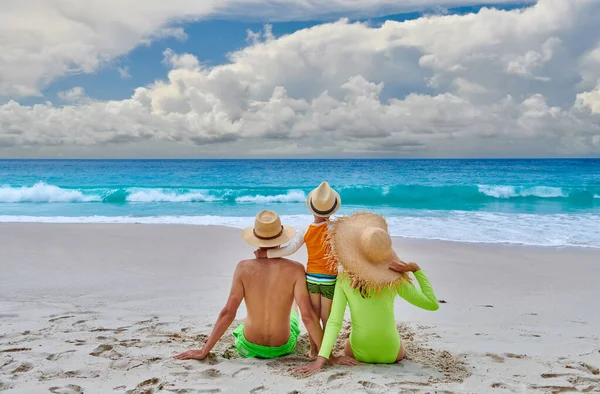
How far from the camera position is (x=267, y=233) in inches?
145

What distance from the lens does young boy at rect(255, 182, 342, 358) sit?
3803mm

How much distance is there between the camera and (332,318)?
3.52 meters

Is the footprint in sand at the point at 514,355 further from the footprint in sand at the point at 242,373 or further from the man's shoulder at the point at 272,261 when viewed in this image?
the footprint in sand at the point at 242,373

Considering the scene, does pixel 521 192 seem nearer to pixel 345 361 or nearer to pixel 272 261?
pixel 345 361

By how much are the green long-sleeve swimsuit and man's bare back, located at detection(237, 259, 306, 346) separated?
0.37 m

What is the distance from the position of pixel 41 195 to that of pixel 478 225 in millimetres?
19663

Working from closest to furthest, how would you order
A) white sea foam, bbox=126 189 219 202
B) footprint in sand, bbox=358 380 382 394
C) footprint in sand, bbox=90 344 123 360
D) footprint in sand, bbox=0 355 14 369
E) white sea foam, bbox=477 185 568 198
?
1. footprint in sand, bbox=358 380 382 394
2. footprint in sand, bbox=0 355 14 369
3. footprint in sand, bbox=90 344 123 360
4. white sea foam, bbox=126 189 219 202
5. white sea foam, bbox=477 185 568 198

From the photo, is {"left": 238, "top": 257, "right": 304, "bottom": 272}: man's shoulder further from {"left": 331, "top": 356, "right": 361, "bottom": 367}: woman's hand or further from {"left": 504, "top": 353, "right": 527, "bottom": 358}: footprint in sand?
{"left": 504, "top": 353, "right": 527, "bottom": 358}: footprint in sand

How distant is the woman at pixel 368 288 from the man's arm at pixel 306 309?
236mm

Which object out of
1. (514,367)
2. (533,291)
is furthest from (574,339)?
(533,291)

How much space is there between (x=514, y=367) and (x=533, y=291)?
9.63ft

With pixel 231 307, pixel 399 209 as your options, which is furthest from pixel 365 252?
pixel 399 209

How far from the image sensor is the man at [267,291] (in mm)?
3723

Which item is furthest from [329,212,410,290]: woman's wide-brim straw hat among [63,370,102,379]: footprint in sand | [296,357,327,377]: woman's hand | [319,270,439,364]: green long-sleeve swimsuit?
[63,370,102,379]: footprint in sand
